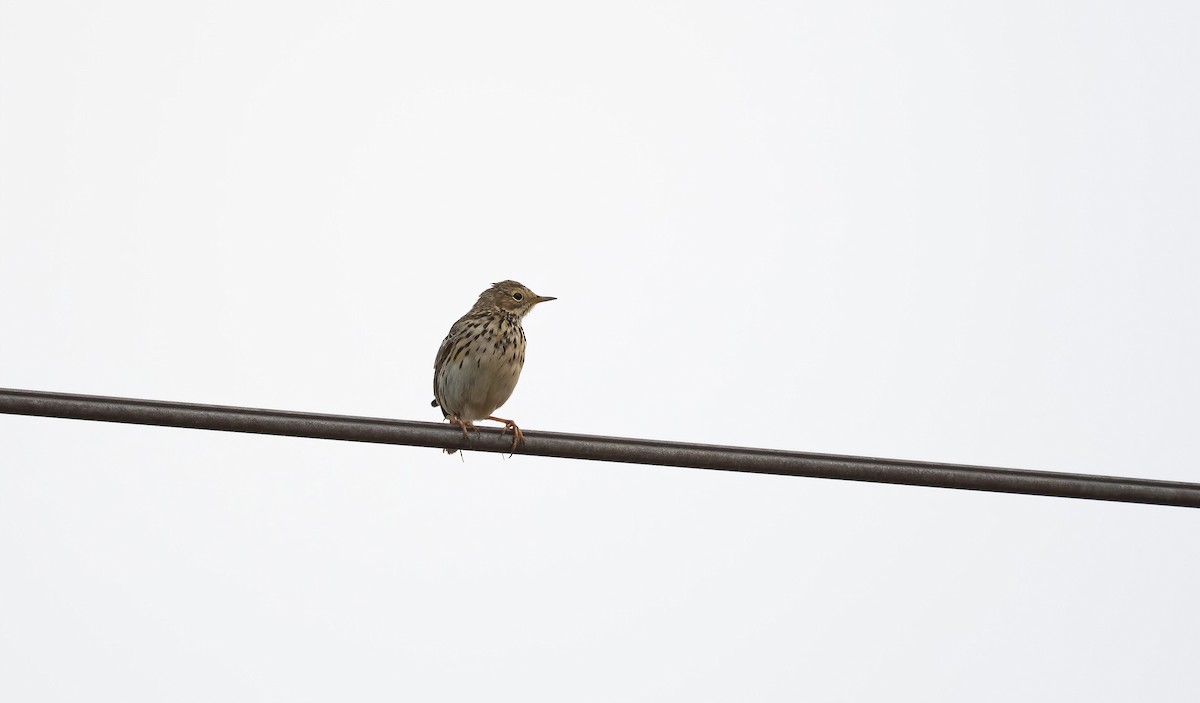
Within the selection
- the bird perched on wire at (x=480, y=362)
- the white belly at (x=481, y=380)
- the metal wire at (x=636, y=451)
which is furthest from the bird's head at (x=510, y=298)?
the metal wire at (x=636, y=451)

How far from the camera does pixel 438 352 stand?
9.76m

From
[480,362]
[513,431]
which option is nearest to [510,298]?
[480,362]

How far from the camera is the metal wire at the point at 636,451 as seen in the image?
466 cm

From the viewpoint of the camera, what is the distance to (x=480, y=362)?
29.8 ft

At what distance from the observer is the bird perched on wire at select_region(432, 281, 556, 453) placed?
9070 millimetres

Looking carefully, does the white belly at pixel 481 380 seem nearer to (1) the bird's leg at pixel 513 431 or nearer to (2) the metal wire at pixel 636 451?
(1) the bird's leg at pixel 513 431

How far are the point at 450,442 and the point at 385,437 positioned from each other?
0.80ft

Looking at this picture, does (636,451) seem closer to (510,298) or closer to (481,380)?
(481,380)

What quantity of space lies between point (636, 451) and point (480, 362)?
4.23m

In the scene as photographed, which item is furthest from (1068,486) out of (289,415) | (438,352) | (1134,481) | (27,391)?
(438,352)

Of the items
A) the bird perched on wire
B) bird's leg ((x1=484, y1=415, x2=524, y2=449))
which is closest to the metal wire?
bird's leg ((x1=484, y1=415, x2=524, y2=449))

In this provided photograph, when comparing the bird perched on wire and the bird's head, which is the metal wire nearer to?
the bird perched on wire

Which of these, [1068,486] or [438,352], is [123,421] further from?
[438,352]

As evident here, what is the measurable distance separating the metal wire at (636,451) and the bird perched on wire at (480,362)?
12.8ft
